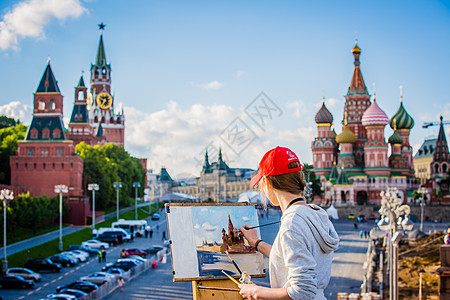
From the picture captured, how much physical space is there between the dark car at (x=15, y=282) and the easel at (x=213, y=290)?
1043 inches

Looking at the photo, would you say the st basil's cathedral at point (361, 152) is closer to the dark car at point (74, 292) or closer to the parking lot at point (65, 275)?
the parking lot at point (65, 275)

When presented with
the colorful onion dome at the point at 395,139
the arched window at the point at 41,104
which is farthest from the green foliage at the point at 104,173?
the colorful onion dome at the point at 395,139

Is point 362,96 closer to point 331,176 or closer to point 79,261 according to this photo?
point 331,176

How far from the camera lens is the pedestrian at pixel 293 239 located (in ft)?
13.3

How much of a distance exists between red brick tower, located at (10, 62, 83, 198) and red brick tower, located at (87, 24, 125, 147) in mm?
59851

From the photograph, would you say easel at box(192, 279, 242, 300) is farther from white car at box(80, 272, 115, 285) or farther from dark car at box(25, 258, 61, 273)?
dark car at box(25, 258, 61, 273)

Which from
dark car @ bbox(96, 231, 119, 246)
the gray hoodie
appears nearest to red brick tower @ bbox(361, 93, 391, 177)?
dark car @ bbox(96, 231, 119, 246)

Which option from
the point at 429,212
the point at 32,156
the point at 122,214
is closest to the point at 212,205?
the point at 32,156

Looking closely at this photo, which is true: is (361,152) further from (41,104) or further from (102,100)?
(102,100)

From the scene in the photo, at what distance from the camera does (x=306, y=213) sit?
13.8 ft

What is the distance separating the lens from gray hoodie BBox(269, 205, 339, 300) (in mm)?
4035

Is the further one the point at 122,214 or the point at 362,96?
Result: the point at 362,96

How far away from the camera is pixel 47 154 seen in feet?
206

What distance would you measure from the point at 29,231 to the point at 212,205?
44.6m
